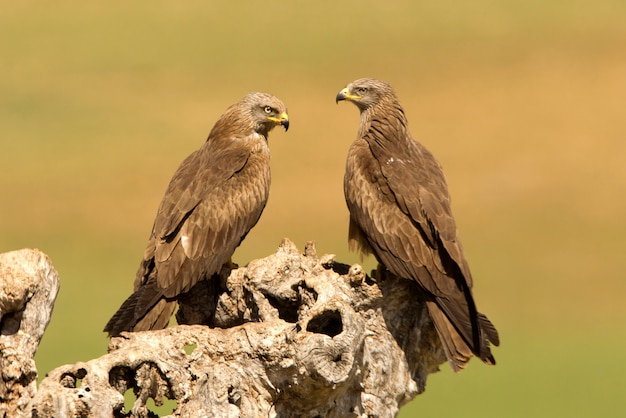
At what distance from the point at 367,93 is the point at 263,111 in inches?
41.5

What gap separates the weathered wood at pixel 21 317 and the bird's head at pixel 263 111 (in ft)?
13.2

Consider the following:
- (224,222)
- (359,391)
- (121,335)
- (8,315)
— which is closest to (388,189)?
(224,222)

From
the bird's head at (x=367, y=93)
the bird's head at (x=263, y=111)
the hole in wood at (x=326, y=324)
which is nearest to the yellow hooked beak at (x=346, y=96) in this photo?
the bird's head at (x=367, y=93)

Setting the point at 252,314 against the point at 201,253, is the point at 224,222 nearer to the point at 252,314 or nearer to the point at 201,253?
the point at 201,253

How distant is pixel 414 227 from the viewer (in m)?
9.51

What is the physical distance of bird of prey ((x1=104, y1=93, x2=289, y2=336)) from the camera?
9.04m

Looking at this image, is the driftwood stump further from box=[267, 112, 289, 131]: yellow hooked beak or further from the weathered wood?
box=[267, 112, 289, 131]: yellow hooked beak

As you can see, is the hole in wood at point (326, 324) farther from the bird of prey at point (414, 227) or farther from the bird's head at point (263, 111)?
the bird's head at point (263, 111)

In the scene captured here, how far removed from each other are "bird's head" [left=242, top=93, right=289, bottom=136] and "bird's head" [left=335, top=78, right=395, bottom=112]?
596mm

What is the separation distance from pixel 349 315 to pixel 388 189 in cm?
243

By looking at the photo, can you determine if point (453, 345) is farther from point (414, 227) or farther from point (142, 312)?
point (142, 312)

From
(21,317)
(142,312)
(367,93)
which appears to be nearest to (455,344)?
(142,312)

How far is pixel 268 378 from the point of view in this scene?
7.62 metres

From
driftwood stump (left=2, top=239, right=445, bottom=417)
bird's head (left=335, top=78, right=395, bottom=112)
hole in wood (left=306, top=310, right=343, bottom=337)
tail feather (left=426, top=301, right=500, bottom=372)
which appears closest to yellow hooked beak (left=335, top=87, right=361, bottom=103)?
bird's head (left=335, top=78, right=395, bottom=112)
